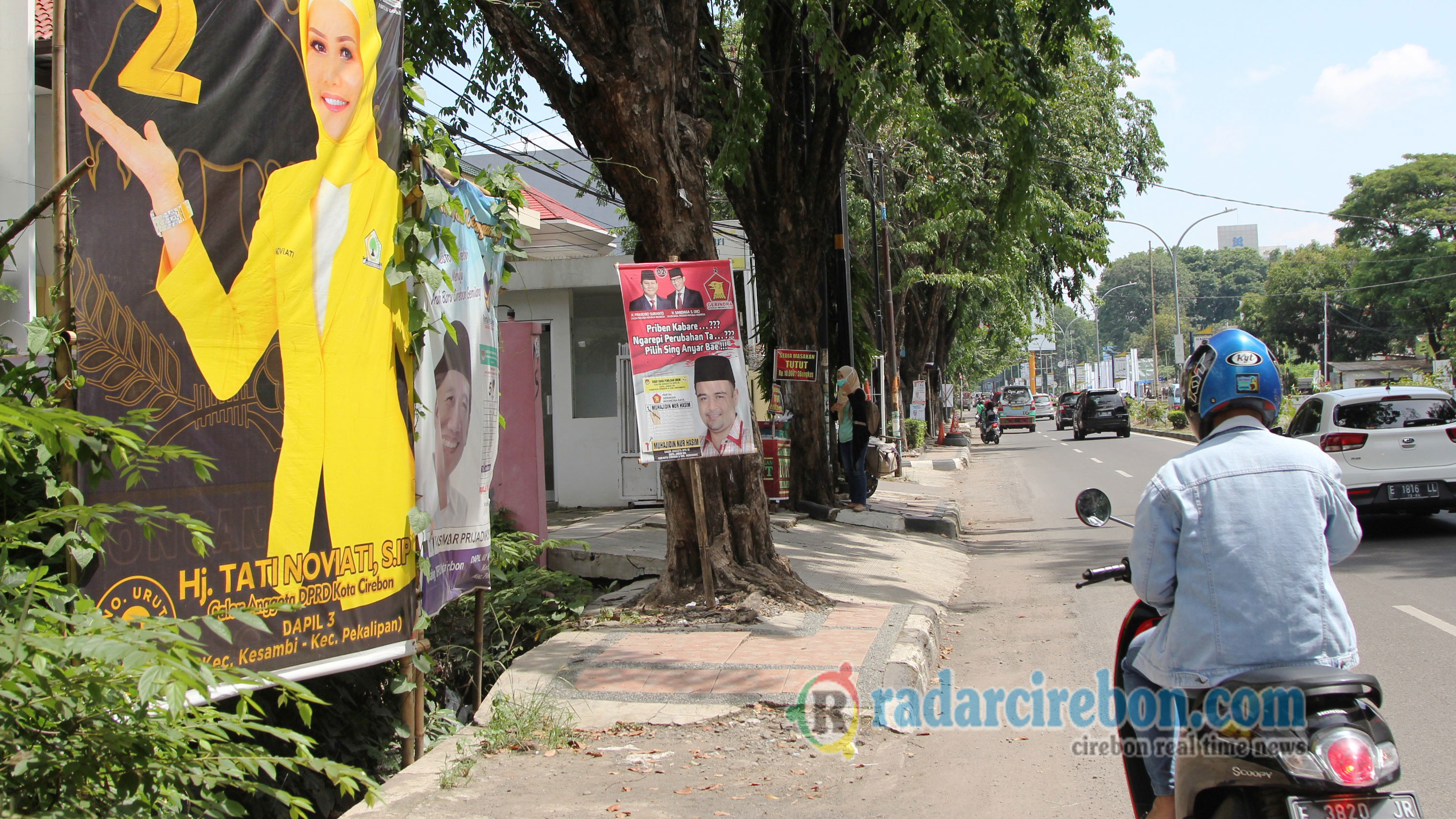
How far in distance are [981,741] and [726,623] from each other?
2.37 m

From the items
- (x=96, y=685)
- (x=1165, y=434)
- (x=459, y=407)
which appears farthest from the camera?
(x=1165, y=434)

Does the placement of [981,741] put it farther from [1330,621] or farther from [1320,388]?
[1320,388]

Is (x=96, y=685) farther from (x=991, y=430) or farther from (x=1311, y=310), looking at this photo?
(x=1311, y=310)

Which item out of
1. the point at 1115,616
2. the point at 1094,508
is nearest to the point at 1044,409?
the point at 1115,616

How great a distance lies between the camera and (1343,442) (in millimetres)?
11016

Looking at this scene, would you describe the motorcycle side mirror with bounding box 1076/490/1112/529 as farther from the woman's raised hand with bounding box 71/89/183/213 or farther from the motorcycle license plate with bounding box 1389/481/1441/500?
the motorcycle license plate with bounding box 1389/481/1441/500

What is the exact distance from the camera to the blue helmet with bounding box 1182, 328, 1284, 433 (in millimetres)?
2900

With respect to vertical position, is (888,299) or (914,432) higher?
(888,299)

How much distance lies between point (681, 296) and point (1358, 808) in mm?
5674

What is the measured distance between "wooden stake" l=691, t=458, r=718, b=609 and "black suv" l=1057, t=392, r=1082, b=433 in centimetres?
4389

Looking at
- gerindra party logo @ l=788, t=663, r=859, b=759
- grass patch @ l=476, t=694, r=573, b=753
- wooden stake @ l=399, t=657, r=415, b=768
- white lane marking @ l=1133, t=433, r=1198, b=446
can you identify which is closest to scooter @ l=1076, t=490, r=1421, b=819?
gerindra party logo @ l=788, t=663, r=859, b=759

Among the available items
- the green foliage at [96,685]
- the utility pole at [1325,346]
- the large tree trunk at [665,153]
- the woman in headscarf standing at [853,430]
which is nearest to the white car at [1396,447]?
the woman in headscarf standing at [853,430]

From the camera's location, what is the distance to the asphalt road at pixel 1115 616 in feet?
15.3

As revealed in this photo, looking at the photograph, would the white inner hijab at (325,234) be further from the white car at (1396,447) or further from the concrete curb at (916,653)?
the white car at (1396,447)
